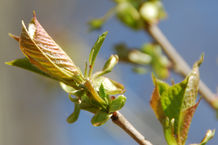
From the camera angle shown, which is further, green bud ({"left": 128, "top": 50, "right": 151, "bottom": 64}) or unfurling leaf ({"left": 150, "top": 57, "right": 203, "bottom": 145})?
green bud ({"left": 128, "top": 50, "right": 151, "bottom": 64})

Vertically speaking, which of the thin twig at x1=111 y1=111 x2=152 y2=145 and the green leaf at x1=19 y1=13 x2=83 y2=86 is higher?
the green leaf at x1=19 y1=13 x2=83 y2=86

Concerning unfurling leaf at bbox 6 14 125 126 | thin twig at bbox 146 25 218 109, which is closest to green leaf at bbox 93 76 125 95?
unfurling leaf at bbox 6 14 125 126

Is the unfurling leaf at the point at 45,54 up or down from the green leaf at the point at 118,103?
up

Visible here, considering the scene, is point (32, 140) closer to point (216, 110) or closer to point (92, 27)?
point (92, 27)

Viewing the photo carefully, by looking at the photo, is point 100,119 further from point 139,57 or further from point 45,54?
point 139,57

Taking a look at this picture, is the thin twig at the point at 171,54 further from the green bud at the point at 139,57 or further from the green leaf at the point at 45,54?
the green leaf at the point at 45,54

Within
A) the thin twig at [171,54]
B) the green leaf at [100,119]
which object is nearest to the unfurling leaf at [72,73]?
the green leaf at [100,119]

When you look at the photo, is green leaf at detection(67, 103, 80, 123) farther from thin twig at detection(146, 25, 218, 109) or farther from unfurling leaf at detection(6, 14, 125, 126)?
thin twig at detection(146, 25, 218, 109)
